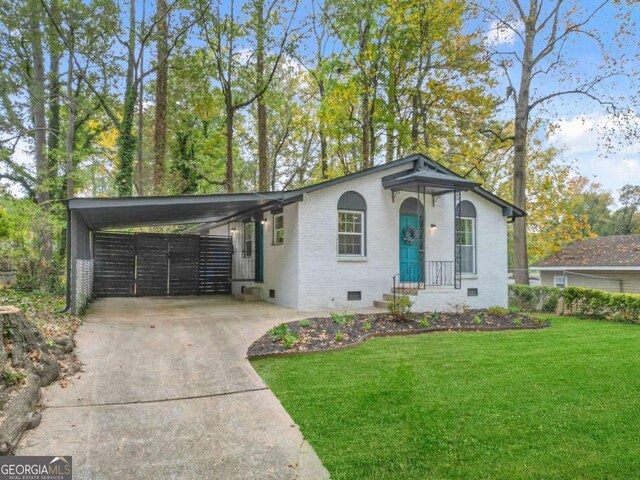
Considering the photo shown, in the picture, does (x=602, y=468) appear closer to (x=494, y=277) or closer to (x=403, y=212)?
(x=403, y=212)

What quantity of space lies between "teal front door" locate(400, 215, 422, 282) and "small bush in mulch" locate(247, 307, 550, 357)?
1926 mm

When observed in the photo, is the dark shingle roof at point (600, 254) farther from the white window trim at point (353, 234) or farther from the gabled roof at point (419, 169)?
the white window trim at point (353, 234)

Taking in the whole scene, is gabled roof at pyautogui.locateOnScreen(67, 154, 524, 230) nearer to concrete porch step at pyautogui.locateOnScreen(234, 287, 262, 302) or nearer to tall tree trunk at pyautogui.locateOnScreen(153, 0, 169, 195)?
tall tree trunk at pyautogui.locateOnScreen(153, 0, 169, 195)

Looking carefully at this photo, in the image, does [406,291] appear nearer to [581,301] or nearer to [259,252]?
[259,252]

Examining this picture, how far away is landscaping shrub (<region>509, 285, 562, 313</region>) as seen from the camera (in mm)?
12492

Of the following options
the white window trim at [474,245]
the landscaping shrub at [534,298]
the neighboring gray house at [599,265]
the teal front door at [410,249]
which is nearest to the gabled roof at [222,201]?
the white window trim at [474,245]

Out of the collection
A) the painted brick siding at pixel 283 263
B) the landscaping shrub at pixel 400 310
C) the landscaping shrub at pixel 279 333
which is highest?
the painted brick siding at pixel 283 263

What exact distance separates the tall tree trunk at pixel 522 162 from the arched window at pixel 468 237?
390 cm

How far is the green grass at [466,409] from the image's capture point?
298 centimetres

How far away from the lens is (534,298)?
1318cm

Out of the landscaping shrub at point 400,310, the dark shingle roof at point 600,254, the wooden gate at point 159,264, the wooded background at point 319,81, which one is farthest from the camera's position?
the dark shingle roof at point 600,254

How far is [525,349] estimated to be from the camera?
6496mm

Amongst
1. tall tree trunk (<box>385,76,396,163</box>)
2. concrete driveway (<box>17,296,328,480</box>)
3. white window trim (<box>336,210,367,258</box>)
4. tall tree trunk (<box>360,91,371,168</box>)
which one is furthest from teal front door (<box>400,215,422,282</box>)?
tall tree trunk (<box>385,76,396,163</box>)

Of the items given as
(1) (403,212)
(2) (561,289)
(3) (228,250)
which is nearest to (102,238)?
(3) (228,250)
